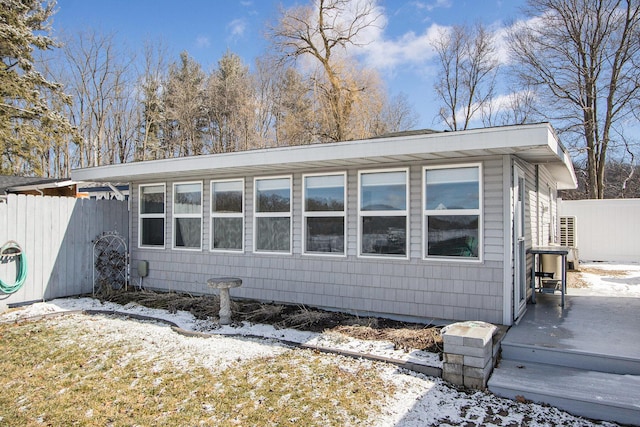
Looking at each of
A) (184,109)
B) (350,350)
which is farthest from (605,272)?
(184,109)

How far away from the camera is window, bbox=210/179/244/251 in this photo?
23.4ft

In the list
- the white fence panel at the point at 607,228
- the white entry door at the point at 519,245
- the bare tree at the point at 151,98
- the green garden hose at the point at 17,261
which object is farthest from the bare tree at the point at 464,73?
the green garden hose at the point at 17,261

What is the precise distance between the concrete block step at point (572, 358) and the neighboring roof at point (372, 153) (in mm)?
2143

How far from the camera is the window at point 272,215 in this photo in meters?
6.66

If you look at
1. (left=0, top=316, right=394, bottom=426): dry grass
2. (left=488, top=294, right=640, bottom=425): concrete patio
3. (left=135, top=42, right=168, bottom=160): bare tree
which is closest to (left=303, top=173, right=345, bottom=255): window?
(left=0, top=316, right=394, bottom=426): dry grass

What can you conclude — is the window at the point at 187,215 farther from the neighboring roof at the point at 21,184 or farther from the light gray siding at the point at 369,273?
the neighboring roof at the point at 21,184

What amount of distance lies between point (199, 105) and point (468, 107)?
45.2 feet

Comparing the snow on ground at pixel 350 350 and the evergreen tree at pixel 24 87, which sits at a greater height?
the evergreen tree at pixel 24 87

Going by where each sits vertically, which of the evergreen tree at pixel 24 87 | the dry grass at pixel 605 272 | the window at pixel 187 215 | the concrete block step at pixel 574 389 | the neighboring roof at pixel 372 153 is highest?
the evergreen tree at pixel 24 87

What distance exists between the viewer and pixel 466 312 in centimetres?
528

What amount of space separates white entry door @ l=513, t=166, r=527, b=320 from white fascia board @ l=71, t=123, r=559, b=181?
67 cm

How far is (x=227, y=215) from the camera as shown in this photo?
7246mm

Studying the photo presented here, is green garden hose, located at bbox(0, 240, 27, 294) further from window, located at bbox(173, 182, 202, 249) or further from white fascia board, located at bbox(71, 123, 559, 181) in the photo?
window, located at bbox(173, 182, 202, 249)

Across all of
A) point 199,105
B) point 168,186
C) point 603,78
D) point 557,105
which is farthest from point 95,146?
point 603,78
